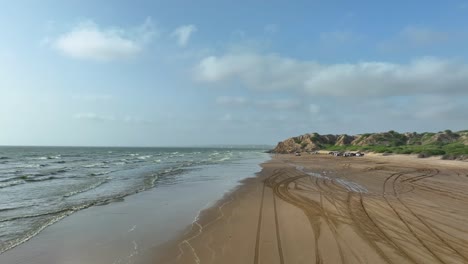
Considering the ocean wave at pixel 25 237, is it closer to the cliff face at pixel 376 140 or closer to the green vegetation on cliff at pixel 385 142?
the green vegetation on cliff at pixel 385 142

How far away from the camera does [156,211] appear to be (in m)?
13.8

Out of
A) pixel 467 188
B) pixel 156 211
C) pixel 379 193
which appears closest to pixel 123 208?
pixel 156 211

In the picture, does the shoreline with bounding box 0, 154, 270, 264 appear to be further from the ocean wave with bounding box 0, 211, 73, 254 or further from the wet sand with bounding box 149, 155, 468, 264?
the wet sand with bounding box 149, 155, 468, 264

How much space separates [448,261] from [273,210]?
7.20 metres

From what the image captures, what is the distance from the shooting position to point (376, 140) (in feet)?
399

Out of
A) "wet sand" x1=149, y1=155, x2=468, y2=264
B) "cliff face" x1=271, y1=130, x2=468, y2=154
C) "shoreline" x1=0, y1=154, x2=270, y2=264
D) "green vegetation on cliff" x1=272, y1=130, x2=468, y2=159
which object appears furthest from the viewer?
"cliff face" x1=271, y1=130, x2=468, y2=154

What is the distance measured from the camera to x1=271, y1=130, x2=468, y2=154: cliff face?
349 feet

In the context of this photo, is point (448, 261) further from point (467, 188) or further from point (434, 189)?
point (467, 188)

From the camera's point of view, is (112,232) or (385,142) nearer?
(112,232)

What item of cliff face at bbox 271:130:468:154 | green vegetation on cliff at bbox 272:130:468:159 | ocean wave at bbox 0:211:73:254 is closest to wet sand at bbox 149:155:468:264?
ocean wave at bbox 0:211:73:254

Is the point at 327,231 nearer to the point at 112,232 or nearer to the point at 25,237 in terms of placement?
the point at 112,232

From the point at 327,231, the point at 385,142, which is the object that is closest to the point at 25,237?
the point at 327,231

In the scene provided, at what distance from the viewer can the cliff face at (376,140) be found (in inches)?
4183

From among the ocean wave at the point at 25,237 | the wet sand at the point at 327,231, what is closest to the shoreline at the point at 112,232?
the ocean wave at the point at 25,237
